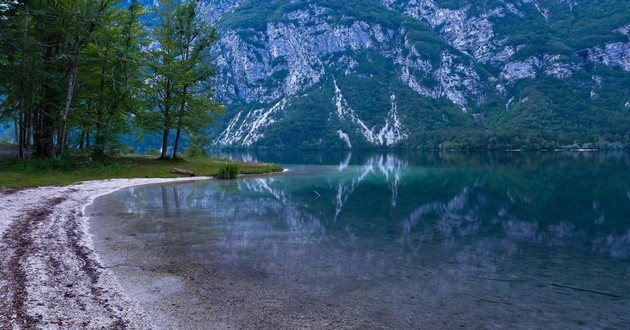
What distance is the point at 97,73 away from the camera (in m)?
45.5

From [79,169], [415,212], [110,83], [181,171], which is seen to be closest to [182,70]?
[110,83]

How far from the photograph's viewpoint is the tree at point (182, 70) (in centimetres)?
5097

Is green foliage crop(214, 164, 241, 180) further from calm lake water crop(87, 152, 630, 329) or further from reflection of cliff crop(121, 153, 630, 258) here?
calm lake water crop(87, 152, 630, 329)

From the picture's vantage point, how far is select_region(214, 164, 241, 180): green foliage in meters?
45.7

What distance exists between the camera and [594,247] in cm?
1584

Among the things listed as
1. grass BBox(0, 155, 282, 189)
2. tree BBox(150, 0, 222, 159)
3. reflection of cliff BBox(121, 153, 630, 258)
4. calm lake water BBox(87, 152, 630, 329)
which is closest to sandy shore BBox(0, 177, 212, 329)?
calm lake water BBox(87, 152, 630, 329)

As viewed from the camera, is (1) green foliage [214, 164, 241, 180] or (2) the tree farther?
(2) the tree

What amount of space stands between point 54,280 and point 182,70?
4391 cm

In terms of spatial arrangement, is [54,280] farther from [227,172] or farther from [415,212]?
[227,172]

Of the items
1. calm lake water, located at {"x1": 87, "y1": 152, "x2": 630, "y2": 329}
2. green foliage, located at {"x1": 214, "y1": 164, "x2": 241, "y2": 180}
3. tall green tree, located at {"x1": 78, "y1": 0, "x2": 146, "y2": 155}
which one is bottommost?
calm lake water, located at {"x1": 87, "y1": 152, "x2": 630, "y2": 329}

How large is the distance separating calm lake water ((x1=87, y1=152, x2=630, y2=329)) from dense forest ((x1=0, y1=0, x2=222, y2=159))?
1784 centimetres

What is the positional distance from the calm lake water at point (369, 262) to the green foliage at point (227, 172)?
1887 cm

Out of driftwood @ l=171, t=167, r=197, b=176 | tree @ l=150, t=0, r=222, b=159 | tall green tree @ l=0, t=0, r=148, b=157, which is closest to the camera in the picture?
tall green tree @ l=0, t=0, r=148, b=157

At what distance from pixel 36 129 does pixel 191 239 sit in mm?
34746
